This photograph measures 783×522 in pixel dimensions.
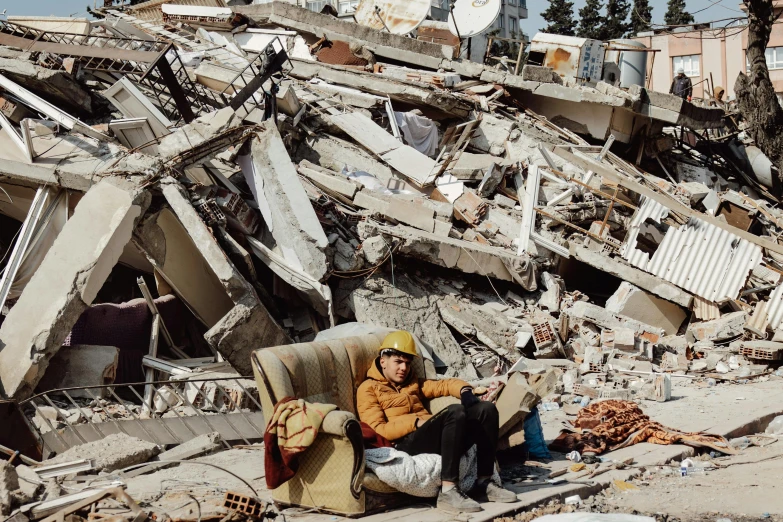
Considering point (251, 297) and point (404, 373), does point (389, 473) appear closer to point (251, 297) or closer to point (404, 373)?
point (404, 373)

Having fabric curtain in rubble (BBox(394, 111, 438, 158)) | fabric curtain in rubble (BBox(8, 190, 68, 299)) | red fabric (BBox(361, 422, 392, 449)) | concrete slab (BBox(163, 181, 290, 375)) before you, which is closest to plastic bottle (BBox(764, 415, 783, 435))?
red fabric (BBox(361, 422, 392, 449))

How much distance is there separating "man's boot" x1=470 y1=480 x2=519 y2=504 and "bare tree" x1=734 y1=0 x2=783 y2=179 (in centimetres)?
920

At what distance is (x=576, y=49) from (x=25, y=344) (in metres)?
14.4

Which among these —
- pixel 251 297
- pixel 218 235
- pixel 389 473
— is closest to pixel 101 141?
pixel 218 235

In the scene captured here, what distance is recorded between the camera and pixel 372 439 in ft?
18.4

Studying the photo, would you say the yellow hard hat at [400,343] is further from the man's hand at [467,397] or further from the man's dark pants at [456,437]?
the man's dark pants at [456,437]

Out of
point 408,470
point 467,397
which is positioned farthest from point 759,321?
point 408,470

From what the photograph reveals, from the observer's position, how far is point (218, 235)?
407 inches

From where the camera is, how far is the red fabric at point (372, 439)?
5.59 metres

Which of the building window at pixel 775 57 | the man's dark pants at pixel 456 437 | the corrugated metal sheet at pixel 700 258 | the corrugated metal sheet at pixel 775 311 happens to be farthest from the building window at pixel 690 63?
the man's dark pants at pixel 456 437

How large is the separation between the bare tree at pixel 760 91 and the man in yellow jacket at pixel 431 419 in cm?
861

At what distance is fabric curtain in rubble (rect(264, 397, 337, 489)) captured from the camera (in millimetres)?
5047

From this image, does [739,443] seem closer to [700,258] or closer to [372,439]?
[372,439]

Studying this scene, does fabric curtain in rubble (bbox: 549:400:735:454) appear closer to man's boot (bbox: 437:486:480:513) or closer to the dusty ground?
the dusty ground
